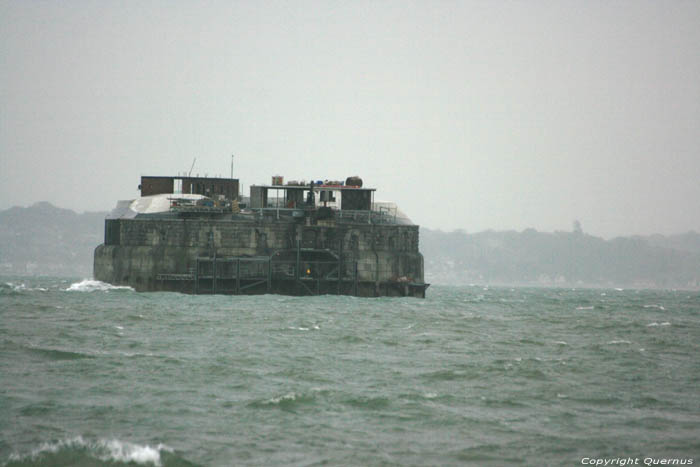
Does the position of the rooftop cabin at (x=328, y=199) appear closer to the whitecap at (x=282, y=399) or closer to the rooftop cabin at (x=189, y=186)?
the rooftop cabin at (x=189, y=186)

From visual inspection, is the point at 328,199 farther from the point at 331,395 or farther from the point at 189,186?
the point at 331,395

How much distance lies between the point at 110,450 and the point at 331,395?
808 cm

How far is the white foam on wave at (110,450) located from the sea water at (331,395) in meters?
0.04

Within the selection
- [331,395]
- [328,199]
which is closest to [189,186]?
[328,199]

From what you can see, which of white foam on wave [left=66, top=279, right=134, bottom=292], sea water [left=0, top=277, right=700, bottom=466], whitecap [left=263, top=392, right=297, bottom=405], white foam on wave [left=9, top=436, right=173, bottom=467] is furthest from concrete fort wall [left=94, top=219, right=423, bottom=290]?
white foam on wave [left=9, top=436, right=173, bottom=467]

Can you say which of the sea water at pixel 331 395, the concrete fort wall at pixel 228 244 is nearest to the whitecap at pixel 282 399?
the sea water at pixel 331 395

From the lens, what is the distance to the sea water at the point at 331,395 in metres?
19.5

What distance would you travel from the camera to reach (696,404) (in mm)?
26453

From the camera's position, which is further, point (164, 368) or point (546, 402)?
point (164, 368)

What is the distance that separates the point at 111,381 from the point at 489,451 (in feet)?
41.9

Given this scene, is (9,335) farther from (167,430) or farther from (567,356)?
(567,356)

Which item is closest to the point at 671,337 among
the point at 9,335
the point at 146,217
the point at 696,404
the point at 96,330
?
the point at 696,404

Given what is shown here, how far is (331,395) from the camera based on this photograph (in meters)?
25.5

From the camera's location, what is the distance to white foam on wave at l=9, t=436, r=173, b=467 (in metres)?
18.4
